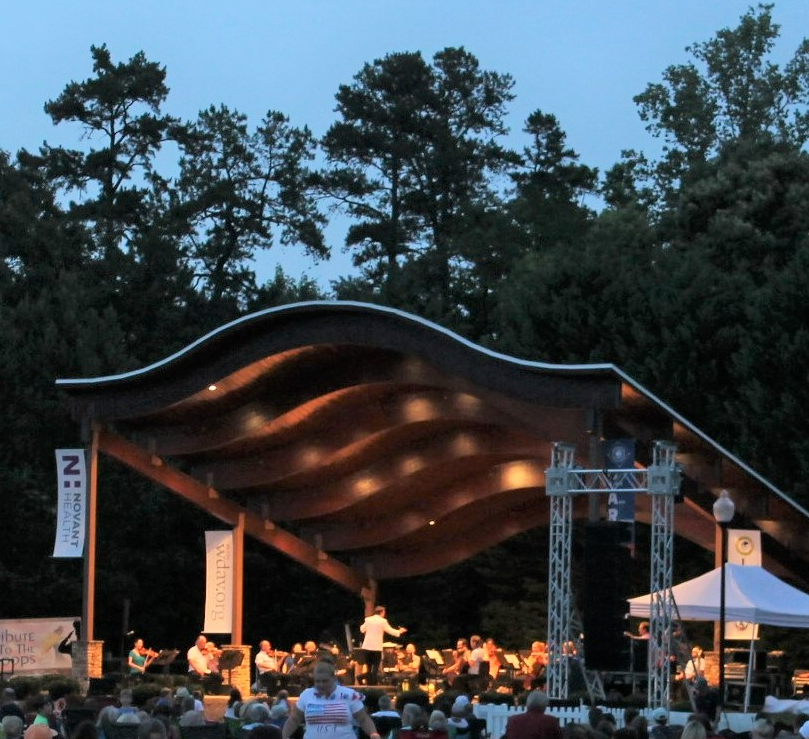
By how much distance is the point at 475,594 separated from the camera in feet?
133

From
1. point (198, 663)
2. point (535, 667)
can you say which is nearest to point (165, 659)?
point (198, 663)

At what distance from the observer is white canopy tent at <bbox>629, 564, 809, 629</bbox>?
22.3 meters

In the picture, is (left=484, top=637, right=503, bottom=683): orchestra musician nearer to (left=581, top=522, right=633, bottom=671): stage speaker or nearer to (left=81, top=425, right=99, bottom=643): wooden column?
A: (left=81, top=425, right=99, bottom=643): wooden column

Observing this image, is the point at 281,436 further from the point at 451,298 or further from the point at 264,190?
the point at 264,190

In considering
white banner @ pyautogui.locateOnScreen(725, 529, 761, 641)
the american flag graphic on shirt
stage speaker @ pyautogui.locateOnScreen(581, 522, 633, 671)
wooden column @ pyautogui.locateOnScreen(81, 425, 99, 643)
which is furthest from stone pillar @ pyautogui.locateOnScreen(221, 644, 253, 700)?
the american flag graphic on shirt

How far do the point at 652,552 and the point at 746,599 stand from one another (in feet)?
4.35

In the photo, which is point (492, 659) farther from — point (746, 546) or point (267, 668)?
point (746, 546)

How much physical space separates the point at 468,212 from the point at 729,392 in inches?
671

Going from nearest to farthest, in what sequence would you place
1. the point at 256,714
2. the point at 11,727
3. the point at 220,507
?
the point at 11,727 < the point at 256,714 < the point at 220,507

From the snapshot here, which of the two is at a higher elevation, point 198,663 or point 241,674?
point 198,663

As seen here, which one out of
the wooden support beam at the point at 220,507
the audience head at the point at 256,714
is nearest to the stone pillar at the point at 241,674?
the wooden support beam at the point at 220,507

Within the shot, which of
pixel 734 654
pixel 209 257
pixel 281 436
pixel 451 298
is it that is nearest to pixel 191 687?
pixel 281 436

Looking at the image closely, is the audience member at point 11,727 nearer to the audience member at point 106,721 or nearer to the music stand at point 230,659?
the audience member at point 106,721

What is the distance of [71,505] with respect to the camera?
27438 mm
